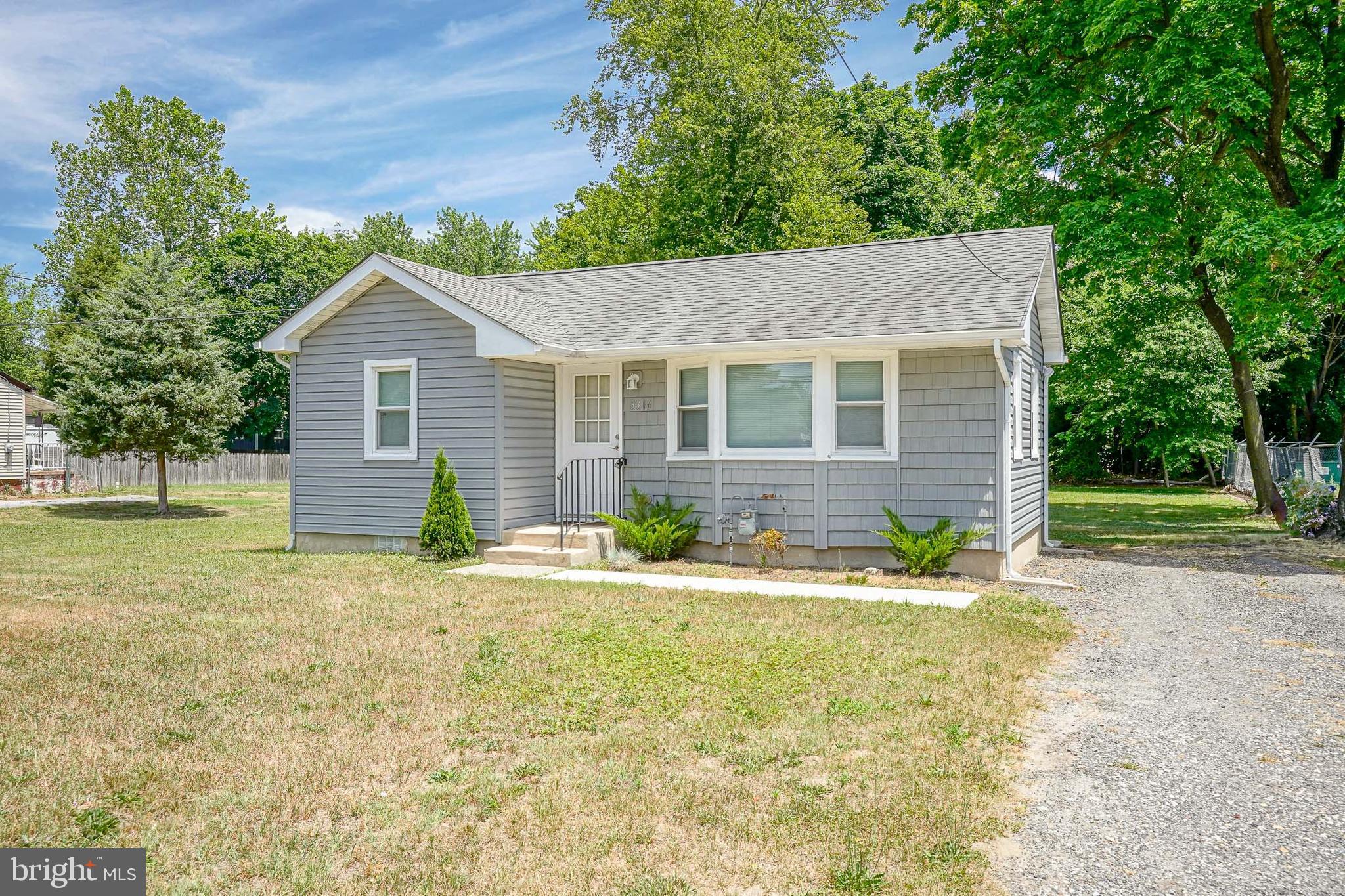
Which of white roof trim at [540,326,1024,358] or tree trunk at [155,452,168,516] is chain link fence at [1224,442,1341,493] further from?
tree trunk at [155,452,168,516]

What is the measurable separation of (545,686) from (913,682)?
2.41 metres

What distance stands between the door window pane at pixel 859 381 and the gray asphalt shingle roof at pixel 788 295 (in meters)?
0.50

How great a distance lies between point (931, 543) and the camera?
1002 centimetres

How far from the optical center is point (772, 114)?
2539 cm

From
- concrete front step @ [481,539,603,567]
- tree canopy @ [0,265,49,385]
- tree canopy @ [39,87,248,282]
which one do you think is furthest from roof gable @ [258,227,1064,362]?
tree canopy @ [0,265,49,385]

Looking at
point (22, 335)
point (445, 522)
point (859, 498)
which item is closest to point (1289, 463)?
point (859, 498)

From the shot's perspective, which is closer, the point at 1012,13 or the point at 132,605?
the point at 132,605

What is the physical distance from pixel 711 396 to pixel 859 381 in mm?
1919

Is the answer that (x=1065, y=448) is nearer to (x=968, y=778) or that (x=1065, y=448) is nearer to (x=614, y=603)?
(x=614, y=603)

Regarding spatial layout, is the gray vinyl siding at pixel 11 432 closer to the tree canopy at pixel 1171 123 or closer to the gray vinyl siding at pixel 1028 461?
the tree canopy at pixel 1171 123

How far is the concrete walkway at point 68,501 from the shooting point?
23078mm

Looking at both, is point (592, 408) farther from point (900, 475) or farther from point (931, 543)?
point (931, 543)

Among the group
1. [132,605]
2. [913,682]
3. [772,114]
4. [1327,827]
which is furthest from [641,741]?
[772,114]

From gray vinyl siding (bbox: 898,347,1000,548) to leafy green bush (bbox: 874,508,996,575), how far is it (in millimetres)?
133
